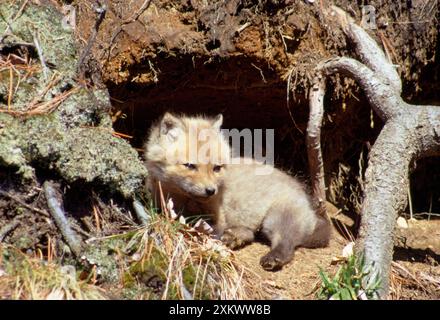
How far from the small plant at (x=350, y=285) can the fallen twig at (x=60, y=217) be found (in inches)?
64.0

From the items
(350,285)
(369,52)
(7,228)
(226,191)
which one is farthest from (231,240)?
(369,52)

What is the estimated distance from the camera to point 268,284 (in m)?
4.41

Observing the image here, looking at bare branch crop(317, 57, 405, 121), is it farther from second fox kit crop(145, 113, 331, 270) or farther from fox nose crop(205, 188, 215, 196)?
fox nose crop(205, 188, 215, 196)

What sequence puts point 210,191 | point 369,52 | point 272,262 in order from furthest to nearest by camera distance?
point 369,52 → point 210,191 → point 272,262

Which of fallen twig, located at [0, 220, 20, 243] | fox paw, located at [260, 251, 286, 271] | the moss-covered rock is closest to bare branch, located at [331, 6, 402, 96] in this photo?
fox paw, located at [260, 251, 286, 271]

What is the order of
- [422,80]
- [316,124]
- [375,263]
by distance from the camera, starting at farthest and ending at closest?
[422,80] < [316,124] < [375,263]

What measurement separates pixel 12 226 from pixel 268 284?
1.78 metres

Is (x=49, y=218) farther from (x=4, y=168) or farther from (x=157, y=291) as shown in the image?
(x=157, y=291)

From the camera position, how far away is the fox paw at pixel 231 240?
506 cm

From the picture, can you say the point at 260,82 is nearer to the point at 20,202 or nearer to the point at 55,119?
the point at 55,119

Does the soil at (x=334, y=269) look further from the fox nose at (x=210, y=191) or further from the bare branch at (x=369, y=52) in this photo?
the bare branch at (x=369, y=52)

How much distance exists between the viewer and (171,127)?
532 centimetres

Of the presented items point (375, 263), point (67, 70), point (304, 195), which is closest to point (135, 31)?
point (67, 70)

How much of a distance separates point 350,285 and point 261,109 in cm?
247
